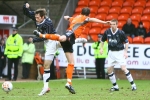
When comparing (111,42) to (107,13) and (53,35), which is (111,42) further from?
(107,13)

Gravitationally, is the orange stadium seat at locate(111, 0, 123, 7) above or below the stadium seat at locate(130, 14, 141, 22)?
above

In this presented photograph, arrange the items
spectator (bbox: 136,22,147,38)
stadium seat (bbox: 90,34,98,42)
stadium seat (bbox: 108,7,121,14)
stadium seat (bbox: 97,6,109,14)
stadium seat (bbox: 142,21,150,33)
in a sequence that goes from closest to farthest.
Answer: spectator (bbox: 136,22,147,38)
stadium seat (bbox: 90,34,98,42)
stadium seat (bbox: 142,21,150,33)
stadium seat (bbox: 108,7,121,14)
stadium seat (bbox: 97,6,109,14)

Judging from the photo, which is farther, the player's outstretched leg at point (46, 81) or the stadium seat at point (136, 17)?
the stadium seat at point (136, 17)

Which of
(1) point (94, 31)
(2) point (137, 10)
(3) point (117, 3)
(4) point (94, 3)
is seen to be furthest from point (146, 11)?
(4) point (94, 3)

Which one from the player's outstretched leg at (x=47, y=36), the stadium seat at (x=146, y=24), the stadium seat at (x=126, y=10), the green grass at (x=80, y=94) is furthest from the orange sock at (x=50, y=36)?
the stadium seat at (x=126, y=10)

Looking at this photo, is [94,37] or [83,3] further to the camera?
[83,3]

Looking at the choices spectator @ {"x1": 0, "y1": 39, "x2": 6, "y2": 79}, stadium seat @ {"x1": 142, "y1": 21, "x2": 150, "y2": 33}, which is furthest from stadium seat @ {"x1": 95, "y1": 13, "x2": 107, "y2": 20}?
spectator @ {"x1": 0, "y1": 39, "x2": 6, "y2": 79}

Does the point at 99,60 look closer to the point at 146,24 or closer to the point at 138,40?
the point at 138,40

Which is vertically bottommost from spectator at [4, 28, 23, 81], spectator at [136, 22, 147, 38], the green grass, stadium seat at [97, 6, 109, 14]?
the green grass

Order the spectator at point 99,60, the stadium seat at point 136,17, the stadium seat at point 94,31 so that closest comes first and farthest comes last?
the spectator at point 99,60
the stadium seat at point 94,31
the stadium seat at point 136,17

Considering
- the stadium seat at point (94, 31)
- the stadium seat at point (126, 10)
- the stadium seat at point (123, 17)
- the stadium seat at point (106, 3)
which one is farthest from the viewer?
the stadium seat at point (106, 3)

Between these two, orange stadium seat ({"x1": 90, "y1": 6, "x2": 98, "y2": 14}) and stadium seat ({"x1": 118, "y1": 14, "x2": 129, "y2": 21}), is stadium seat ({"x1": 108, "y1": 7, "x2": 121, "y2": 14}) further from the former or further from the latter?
orange stadium seat ({"x1": 90, "y1": 6, "x2": 98, "y2": 14})

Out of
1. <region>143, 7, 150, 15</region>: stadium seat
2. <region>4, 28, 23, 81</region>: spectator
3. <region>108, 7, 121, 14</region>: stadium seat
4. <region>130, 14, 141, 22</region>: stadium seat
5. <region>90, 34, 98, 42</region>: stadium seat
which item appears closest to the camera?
<region>4, 28, 23, 81</region>: spectator

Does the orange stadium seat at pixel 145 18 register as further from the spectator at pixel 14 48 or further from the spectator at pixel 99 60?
the spectator at pixel 14 48
